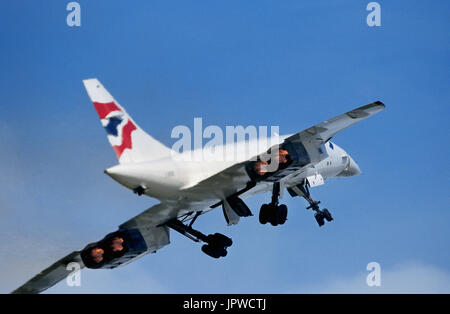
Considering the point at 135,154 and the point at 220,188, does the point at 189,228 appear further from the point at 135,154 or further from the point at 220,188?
the point at 135,154

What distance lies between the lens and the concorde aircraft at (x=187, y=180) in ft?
87.1

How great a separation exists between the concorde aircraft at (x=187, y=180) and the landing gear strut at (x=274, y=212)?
0.01m

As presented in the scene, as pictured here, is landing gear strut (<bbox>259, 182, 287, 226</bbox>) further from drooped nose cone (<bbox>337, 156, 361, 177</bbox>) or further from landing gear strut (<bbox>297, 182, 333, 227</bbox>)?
drooped nose cone (<bbox>337, 156, 361, 177</bbox>)

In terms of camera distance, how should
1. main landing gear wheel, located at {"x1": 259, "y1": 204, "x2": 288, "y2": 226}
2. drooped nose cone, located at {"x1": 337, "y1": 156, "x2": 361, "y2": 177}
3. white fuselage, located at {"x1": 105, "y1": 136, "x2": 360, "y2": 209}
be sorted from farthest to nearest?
drooped nose cone, located at {"x1": 337, "y1": 156, "x2": 361, "y2": 177} → main landing gear wheel, located at {"x1": 259, "y1": 204, "x2": 288, "y2": 226} → white fuselage, located at {"x1": 105, "y1": 136, "x2": 360, "y2": 209}

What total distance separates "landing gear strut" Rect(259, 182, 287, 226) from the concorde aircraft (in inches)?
0.6

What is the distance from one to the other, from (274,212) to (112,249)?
6061 millimetres

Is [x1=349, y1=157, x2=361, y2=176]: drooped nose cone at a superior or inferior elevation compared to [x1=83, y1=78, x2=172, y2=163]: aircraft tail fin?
superior

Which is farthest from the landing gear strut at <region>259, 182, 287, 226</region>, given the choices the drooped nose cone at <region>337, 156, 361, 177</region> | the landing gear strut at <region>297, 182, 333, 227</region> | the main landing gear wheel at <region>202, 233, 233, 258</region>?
the drooped nose cone at <region>337, 156, 361, 177</region>

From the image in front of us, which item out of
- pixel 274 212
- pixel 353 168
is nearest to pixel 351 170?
pixel 353 168

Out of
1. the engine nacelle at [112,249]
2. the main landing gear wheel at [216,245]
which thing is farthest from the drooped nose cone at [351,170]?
the engine nacelle at [112,249]

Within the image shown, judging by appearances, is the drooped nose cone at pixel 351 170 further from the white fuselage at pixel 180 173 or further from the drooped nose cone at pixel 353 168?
the white fuselage at pixel 180 173

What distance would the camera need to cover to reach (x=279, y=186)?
102ft

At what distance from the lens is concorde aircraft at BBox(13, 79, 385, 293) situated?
A: 26.6m
